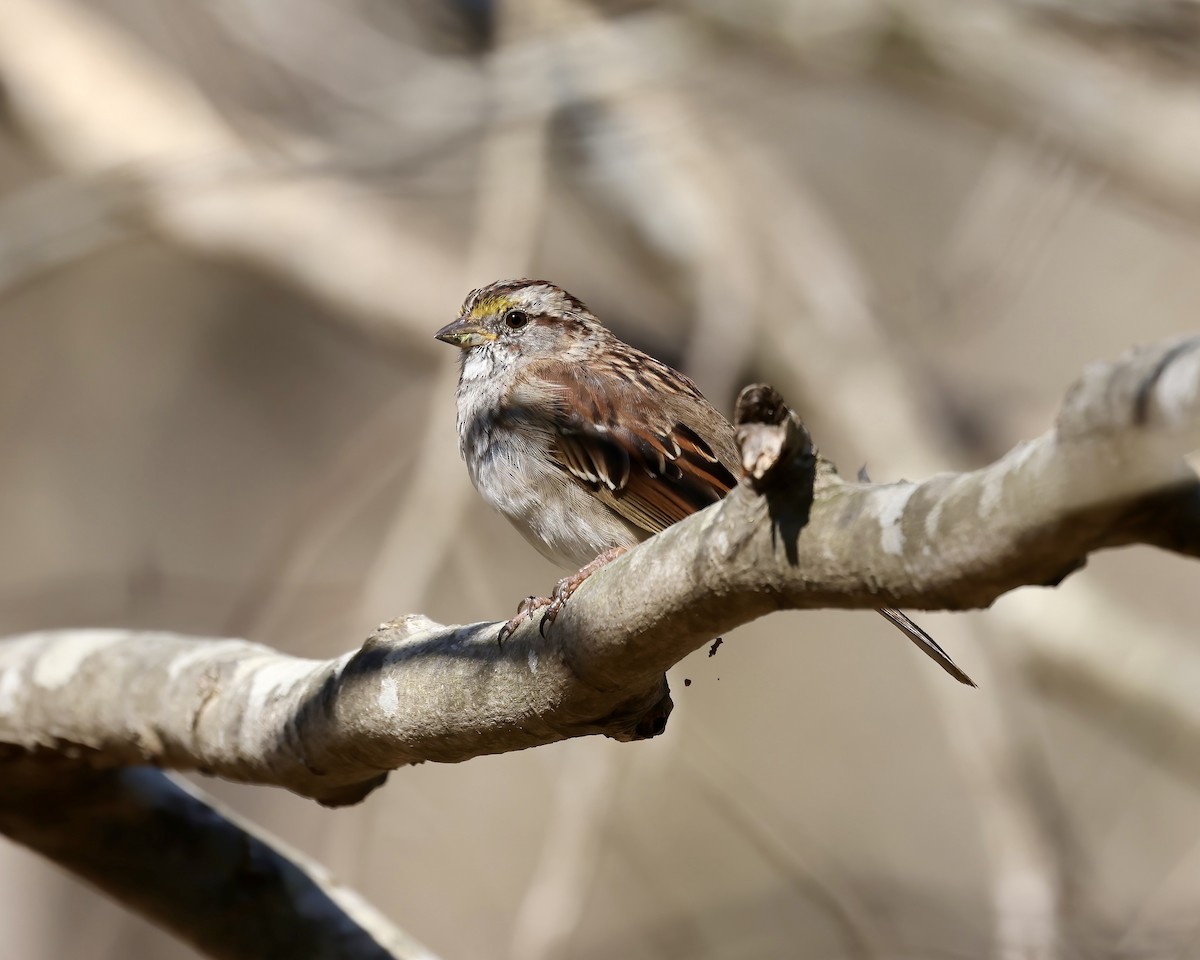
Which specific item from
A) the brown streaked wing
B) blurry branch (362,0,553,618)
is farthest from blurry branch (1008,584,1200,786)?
the brown streaked wing

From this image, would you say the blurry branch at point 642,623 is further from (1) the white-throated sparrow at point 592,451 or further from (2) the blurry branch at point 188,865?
(1) the white-throated sparrow at point 592,451

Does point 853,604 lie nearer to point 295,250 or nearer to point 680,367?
point 680,367

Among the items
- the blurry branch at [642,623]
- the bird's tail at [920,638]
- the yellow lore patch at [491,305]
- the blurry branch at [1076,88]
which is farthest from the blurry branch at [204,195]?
the bird's tail at [920,638]

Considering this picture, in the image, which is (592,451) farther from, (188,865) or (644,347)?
(644,347)

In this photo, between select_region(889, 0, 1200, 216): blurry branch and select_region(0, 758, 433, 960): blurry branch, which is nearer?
select_region(0, 758, 433, 960): blurry branch

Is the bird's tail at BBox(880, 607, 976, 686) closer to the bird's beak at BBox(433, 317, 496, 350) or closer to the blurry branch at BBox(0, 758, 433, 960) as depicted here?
the blurry branch at BBox(0, 758, 433, 960)

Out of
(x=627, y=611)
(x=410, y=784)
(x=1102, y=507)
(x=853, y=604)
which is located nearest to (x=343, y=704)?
(x=627, y=611)

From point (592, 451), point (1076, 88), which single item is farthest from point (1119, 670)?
point (592, 451)

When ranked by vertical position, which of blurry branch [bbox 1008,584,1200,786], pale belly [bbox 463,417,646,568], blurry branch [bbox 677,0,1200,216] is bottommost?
blurry branch [bbox 1008,584,1200,786]
